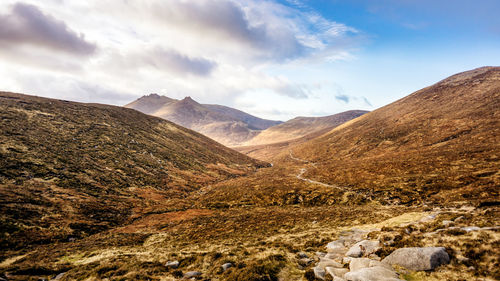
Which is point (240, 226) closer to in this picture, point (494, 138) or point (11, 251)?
point (11, 251)

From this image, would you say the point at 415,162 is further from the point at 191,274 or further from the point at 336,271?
the point at 191,274

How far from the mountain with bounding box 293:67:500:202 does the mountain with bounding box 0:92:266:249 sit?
50949 millimetres

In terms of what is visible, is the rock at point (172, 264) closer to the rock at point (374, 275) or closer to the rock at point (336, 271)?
the rock at point (336, 271)

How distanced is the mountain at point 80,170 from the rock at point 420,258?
37.3 metres

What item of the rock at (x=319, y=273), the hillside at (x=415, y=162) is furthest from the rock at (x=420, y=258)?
the hillside at (x=415, y=162)

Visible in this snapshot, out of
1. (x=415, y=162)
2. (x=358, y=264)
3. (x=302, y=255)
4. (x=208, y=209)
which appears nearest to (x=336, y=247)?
(x=302, y=255)

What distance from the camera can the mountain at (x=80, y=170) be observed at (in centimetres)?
2937

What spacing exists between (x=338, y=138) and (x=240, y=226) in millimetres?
125559

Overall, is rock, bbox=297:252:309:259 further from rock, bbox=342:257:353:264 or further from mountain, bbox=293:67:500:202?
mountain, bbox=293:67:500:202

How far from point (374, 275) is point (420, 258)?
9.20 ft

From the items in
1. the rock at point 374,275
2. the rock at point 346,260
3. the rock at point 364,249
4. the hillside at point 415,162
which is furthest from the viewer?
the hillside at point 415,162

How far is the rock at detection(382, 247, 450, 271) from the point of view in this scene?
990 cm

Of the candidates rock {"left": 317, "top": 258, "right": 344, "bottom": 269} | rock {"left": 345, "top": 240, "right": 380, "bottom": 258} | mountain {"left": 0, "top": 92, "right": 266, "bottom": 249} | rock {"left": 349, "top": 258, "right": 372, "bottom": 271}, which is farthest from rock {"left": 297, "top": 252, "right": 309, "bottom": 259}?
mountain {"left": 0, "top": 92, "right": 266, "bottom": 249}

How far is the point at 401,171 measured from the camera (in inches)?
2089
